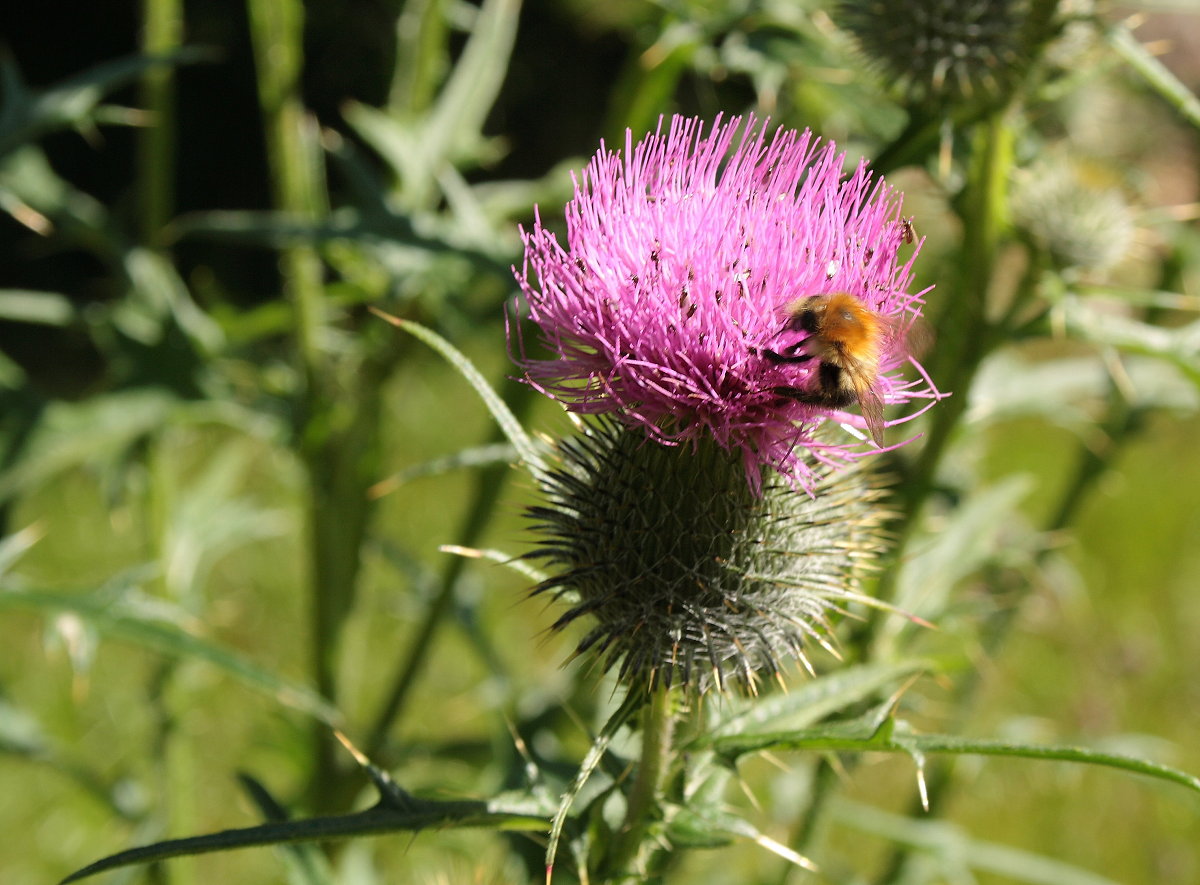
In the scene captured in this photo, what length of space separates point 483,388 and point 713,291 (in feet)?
1.32

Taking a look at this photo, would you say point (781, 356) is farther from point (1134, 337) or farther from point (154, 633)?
point (154, 633)

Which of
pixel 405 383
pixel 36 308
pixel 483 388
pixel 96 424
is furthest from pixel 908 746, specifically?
pixel 405 383

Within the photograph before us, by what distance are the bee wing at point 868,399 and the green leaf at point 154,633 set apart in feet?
3.81

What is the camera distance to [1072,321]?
2.54m

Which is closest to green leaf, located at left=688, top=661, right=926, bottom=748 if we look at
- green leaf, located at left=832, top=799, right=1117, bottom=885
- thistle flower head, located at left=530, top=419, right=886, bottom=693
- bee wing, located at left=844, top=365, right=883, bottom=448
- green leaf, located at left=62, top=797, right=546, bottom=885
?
thistle flower head, located at left=530, top=419, right=886, bottom=693

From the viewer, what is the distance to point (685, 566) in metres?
1.91

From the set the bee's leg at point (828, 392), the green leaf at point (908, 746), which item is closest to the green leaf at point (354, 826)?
the green leaf at point (908, 746)

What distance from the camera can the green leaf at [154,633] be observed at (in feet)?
7.33

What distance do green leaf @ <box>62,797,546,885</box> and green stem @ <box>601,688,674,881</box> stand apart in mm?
186

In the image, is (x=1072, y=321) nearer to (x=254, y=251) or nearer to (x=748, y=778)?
(x=748, y=778)

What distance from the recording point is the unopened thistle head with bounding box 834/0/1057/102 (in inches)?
98.5

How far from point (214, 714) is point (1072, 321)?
4.96 meters

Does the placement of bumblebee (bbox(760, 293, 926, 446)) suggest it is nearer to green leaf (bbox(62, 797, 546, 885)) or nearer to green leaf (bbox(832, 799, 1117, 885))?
green leaf (bbox(62, 797, 546, 885))

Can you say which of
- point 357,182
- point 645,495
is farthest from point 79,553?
→ point 645,495
